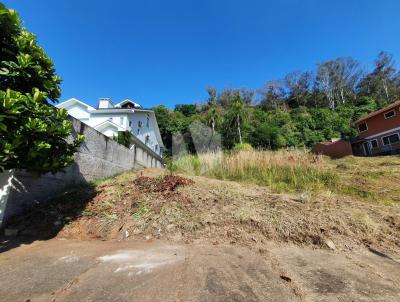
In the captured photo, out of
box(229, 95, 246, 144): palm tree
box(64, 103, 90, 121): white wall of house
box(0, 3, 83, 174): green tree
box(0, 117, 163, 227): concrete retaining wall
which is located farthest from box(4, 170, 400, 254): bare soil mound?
box(229, 95, 246, 144): palm tree

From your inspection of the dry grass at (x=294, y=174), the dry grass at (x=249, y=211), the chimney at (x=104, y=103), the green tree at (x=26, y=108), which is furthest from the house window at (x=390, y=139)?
the chimney at (x=104, y=103)

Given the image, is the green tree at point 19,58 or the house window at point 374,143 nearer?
the green tree at point 19,58

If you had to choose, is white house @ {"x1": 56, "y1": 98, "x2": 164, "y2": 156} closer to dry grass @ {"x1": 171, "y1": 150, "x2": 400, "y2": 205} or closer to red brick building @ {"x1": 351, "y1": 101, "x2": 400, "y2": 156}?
dry grass @ {"x1": 171, "y1": 150, "x2": 400, "y2": 205}

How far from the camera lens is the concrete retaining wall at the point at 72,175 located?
4020mm

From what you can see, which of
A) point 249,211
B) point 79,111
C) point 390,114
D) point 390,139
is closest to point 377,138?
point 390,139

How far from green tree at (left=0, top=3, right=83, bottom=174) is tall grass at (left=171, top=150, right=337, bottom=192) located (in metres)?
4.63

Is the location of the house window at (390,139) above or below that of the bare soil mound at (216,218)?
above

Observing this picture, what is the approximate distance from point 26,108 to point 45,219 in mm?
2316

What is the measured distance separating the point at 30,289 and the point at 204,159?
6.17m

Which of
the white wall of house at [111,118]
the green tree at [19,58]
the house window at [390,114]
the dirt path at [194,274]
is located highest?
the house window at [390,114]

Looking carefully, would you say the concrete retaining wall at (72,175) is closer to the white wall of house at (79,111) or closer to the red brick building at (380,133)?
the white wall of house at (79,111)

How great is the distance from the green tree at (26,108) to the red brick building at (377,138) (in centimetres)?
2033

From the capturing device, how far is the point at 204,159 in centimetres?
789

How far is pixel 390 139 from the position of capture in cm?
2123
